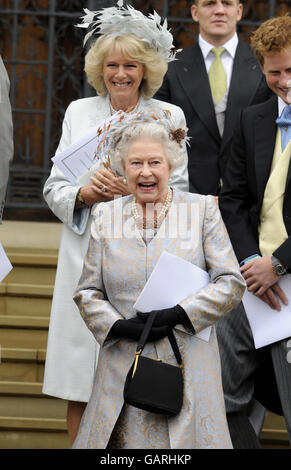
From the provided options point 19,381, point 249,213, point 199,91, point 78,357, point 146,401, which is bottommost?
point 19,381

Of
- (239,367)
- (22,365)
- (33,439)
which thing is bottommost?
(33,439)

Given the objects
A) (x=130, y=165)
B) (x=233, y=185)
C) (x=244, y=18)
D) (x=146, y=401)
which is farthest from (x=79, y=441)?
(x=244, y=18)

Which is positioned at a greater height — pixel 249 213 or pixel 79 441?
pixel 249 213

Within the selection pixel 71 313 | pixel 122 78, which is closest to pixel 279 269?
pixel 71 313

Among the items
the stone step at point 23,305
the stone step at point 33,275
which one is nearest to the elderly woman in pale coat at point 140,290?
the stone step at point 23,305

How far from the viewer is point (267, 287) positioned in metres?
4.20

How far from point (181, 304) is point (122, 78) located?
132 centimetres

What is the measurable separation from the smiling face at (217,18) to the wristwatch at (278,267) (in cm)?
163

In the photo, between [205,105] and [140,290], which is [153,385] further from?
[205,105]

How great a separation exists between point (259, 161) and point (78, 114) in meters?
0.92

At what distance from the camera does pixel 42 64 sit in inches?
308

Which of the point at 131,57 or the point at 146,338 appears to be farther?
the point at 131,57

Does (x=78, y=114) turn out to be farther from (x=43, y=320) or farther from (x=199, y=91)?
(x=43, y=320)

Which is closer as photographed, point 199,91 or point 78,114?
point 78,114
